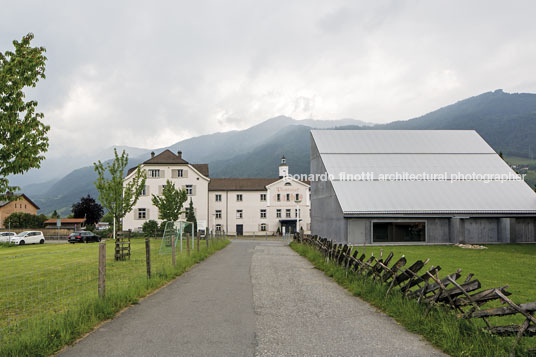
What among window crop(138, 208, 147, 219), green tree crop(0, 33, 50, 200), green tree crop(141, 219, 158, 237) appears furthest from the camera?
window crop(138, 208, 147, 219)

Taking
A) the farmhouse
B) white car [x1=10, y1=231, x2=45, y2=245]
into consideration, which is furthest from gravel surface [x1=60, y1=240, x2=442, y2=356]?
white car [x1=10, y1=231, x2=45, y2=245]

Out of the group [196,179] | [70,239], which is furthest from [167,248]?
[196,179]

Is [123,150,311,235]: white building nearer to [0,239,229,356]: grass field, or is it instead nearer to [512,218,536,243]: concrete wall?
[512,218,536,243]: concrete wall

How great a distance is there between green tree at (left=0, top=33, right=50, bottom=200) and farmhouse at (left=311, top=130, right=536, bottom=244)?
2194 cm

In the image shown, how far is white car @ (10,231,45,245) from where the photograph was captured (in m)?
40.7

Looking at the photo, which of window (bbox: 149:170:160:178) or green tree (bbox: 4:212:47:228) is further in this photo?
green tree (bbox: 4:212:47:228)

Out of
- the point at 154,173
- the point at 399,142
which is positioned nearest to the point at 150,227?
the point at 154,173

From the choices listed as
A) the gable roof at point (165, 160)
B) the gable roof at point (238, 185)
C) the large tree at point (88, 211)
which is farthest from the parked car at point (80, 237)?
the large tree at point (88, 211)

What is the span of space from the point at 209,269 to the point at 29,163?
8000 mm

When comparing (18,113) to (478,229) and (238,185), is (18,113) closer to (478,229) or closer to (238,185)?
(478,229)

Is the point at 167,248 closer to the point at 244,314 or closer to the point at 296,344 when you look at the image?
the point at 244,314

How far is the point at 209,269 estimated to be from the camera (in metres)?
15.8

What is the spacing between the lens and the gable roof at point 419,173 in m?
30.0

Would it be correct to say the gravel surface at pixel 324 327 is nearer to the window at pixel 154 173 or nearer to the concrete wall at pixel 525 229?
the concrete wall at pixel 525 229
